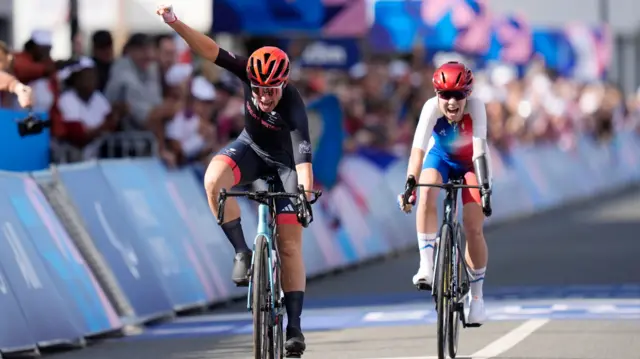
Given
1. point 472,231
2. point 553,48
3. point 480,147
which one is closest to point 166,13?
point 480,147

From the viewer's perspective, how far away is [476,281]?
1312 cm

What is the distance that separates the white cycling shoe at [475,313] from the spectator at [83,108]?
4.96 m

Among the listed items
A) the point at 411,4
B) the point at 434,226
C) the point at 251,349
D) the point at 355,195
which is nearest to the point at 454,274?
the point at 434,226

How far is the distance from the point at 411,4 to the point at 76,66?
13.0 metres

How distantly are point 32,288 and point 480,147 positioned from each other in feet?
10.5

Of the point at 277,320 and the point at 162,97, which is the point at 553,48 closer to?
the point at 162,97

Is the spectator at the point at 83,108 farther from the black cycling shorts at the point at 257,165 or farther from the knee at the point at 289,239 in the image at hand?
the knee at the point at 289,239

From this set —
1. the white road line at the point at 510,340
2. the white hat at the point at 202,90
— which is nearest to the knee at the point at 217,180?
the white road line at the point at 510,340

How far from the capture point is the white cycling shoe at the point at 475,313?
13.0 meters

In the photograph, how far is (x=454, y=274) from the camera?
12.4m

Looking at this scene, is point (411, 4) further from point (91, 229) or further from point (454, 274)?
point (454, 274)

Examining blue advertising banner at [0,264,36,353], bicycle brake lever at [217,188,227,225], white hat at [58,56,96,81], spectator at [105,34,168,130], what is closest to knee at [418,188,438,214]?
bicycle brake lever at [217,188,227,225]

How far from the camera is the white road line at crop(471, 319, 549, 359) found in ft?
41.6

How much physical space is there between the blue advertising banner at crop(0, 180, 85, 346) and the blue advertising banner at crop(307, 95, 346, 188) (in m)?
7.02
